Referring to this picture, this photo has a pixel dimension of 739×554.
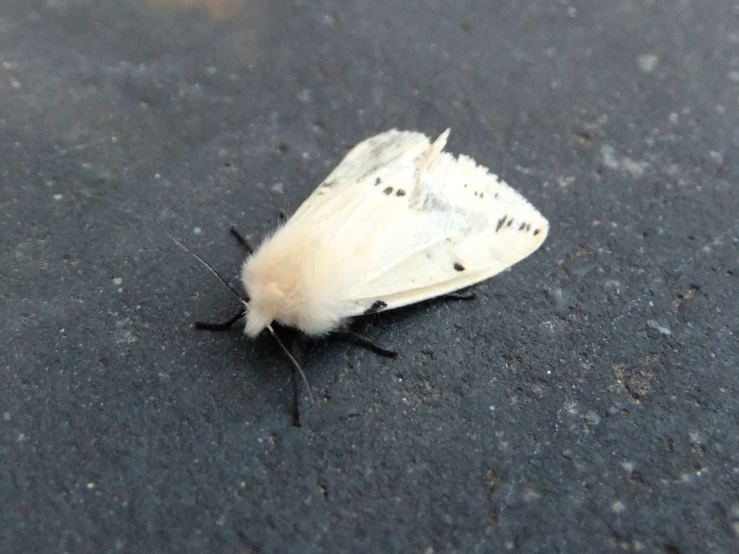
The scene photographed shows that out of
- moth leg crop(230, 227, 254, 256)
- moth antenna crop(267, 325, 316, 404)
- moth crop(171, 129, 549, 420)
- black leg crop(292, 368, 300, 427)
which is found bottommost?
black leg crop(292, 368, 300, 427)

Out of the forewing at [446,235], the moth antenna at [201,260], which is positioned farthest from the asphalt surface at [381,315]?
the forewing at [446,235]

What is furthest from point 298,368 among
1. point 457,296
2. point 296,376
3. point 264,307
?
point 457,296

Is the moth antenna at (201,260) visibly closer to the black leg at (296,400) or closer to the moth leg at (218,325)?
the moth leg at (218,325)

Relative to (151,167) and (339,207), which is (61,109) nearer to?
(151,167)

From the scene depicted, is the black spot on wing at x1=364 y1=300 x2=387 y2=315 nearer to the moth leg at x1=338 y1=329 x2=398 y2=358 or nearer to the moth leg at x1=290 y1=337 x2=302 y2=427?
the moth leg at x1=338 y1=329 x2=398 y2=358

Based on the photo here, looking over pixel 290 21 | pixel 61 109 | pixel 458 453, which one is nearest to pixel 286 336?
pixel 458 453

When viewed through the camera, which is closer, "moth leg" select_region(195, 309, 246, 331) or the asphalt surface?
the asphalt surface

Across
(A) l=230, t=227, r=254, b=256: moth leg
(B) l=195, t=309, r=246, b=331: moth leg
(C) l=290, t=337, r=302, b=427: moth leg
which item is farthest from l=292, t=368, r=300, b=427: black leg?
(A) l=230, t=227, r=254, b=256: moth leg
